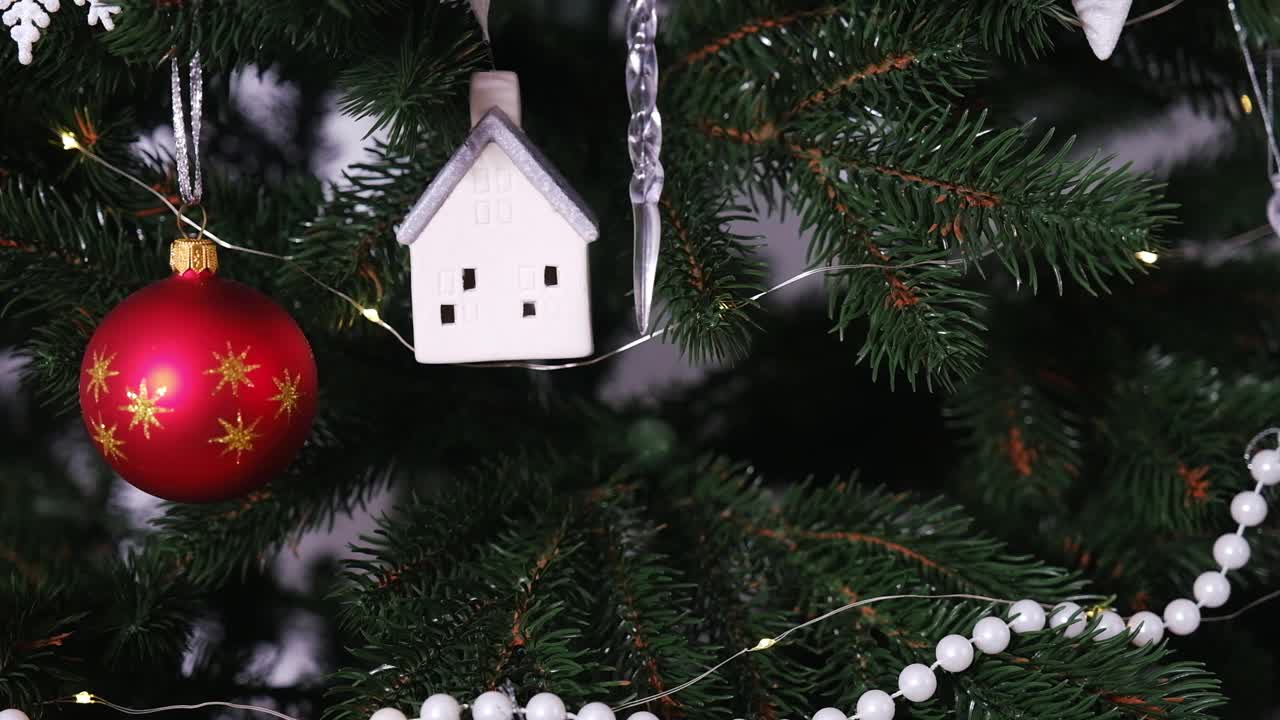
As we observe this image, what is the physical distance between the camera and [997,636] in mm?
478

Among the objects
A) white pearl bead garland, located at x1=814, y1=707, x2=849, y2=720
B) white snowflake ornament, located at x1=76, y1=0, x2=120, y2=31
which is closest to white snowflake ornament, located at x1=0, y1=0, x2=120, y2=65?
white snowflake ornament, located at x1=76, y1=0, x2=120, y2=31

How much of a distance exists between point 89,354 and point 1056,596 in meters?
0.48

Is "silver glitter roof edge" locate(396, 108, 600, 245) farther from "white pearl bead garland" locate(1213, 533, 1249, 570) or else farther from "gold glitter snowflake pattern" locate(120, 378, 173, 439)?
"white pearl bead garland" locate(1213, 533, 1249, 570)

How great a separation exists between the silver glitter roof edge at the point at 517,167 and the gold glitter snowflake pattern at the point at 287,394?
0.10 m

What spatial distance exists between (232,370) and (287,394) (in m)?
0.03

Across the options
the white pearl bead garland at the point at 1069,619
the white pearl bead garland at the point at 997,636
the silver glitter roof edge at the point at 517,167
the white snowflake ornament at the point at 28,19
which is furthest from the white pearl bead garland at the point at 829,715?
the white snowflake ornament at the point at 28,19

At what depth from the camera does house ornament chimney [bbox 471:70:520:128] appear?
1.61ft

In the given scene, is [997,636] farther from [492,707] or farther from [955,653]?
[492,707]

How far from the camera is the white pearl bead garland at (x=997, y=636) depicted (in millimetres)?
451

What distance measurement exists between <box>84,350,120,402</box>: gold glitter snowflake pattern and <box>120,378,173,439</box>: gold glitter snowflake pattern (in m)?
0.02

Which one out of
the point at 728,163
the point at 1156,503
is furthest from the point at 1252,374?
the point at 728,163

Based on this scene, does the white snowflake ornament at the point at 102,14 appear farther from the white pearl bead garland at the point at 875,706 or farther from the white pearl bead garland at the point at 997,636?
the white pearl bead garland at the point at 875,706

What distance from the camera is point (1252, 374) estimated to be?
0.70m

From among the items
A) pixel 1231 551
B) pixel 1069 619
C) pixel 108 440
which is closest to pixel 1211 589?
pixel 1231 551
